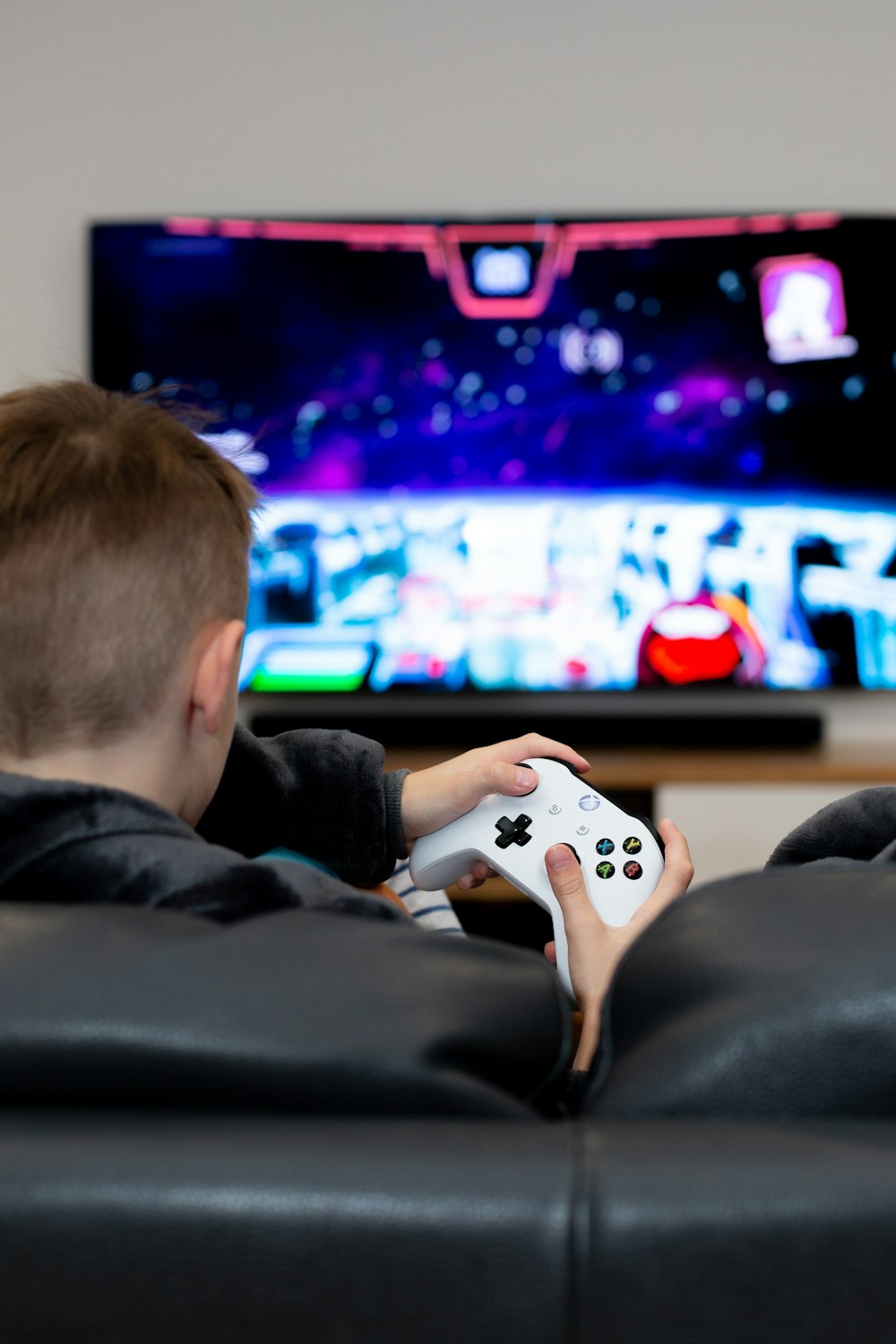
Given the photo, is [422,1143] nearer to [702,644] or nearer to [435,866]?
[435,866]

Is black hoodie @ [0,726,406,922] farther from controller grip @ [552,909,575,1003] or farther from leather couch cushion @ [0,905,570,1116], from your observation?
controller grip @ [552,909,575,1003]

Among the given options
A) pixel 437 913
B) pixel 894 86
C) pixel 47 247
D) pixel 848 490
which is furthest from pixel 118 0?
pixel 437 913

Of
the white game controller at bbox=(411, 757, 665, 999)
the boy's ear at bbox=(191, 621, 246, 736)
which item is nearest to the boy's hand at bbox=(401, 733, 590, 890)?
the white game controller at bbox=(411, 757, 665, 999)

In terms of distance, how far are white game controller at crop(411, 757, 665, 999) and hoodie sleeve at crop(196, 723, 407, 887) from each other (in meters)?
0.07

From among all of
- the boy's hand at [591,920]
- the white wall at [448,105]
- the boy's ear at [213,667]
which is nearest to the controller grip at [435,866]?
the boy's hand at [591,920]

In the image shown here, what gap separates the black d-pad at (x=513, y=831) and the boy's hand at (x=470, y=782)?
2 centimetres

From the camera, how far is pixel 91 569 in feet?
2.17

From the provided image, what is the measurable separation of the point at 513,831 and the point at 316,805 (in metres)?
0.21

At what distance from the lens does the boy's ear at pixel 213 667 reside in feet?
2.34

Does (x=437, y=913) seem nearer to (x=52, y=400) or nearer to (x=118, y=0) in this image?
(x=52, y=400)

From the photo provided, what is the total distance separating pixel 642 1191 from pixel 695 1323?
0.05 metres

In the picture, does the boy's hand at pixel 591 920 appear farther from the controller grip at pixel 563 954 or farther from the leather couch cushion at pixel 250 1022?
the leather couch cushion at pixel 250 1022

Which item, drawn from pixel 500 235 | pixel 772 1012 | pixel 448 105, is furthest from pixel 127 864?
pixel 448 105

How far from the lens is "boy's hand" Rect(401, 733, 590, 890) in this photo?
3.09 feet
